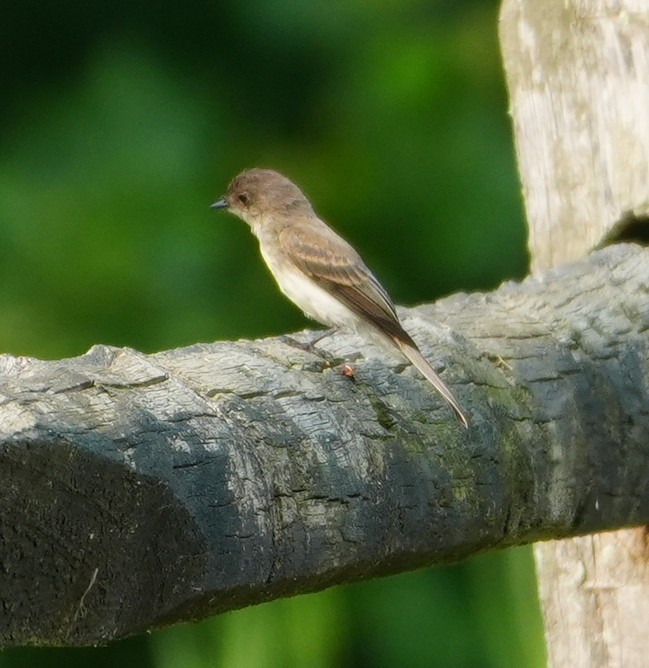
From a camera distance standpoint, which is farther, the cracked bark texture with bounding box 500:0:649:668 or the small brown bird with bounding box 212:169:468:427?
the small brown bird with bounding box 212:169:468:427

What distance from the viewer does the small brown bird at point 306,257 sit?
403 centimetres

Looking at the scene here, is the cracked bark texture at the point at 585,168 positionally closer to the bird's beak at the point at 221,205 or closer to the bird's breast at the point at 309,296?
the bird's breast at the point at 309,296

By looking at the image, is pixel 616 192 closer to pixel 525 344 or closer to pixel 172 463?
pixel 525 344

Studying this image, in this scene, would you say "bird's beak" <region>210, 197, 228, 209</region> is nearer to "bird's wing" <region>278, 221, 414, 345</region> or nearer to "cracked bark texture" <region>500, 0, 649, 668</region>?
"bird's wing" <region>278, 221, 414, 345</region>

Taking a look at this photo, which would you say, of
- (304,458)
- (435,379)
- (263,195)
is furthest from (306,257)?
(304,458)

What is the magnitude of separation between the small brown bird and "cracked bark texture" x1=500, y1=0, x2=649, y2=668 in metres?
0.43

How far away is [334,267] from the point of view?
14.5 ft

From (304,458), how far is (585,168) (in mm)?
1274

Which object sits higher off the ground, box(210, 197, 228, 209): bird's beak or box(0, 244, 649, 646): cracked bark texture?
box(210, 197, 228, 209): bird's beak

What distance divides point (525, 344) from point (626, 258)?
1.49ft

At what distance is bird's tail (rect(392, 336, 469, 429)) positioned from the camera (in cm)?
235

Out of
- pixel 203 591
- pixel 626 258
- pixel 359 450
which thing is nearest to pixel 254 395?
pixel 359 450

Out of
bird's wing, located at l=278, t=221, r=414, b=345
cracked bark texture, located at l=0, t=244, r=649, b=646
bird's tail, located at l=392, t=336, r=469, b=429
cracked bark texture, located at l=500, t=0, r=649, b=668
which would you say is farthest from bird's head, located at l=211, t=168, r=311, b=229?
bird's tail, located at l=392, t=336, r=469, b=429

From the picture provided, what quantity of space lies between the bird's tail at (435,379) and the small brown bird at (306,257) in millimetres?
753
